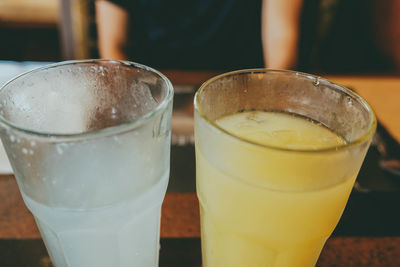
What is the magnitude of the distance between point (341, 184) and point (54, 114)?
455mm

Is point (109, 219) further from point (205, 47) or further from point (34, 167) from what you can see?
point (205, 47)

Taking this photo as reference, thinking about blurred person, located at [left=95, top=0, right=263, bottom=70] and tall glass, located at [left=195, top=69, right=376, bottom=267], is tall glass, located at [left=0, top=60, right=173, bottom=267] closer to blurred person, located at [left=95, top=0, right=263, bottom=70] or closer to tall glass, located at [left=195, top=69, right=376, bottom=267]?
tall glass, located at [left=195, top=69, right=376, bottom=267]

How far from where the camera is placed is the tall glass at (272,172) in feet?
1.45

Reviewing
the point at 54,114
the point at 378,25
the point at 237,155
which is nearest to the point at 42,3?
the point at 378,25

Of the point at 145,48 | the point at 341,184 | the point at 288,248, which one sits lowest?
the point at 145,48

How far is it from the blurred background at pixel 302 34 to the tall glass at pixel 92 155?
1.87m

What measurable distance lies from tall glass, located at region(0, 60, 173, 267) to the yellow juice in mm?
89

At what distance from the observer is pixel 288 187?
0.46 metres

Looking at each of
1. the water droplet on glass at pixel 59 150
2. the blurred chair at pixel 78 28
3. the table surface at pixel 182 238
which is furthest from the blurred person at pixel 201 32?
the water droplet on glass at pixel 59 150

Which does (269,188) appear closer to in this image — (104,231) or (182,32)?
(104,231)

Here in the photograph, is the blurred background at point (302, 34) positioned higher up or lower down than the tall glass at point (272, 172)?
lower down

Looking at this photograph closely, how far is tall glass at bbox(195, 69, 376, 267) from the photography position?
44 centimetres

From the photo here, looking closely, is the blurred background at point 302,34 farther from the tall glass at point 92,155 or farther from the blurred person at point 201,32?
the tall glass at point 92,155

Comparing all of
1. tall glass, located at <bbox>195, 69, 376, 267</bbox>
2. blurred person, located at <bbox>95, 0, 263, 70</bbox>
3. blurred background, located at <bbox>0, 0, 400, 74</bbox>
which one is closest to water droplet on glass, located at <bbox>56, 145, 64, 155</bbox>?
tall glass, located at <bbox>195, 69, 376, 267</bbox>
